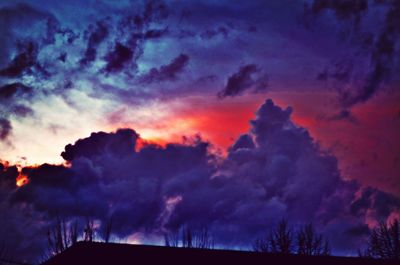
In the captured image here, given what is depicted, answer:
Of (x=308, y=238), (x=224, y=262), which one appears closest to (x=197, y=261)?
(x=224, y=262)

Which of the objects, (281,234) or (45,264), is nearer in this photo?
(45,264)

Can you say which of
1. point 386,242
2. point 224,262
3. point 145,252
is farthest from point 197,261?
point 386,242

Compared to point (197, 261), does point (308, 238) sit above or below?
above

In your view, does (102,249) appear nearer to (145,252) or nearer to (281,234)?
(145,252)

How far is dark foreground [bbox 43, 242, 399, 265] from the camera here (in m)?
26.2

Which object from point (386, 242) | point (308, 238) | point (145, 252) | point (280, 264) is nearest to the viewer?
point (280, 264)

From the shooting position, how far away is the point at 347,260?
2652 centimetres

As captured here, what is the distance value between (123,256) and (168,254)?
8.10ft

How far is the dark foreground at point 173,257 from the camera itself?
2617cm

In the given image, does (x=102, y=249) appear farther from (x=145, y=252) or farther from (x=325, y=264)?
(x=325, y=264)

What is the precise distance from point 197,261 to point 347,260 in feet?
26.8

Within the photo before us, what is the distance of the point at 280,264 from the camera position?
25.7 m

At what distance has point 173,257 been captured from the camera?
26547 mm

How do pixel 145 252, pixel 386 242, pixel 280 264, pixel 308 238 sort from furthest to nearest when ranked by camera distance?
pixel 308 238 → pixel 386 242 → pixel 145 252 → pixel 280 264
